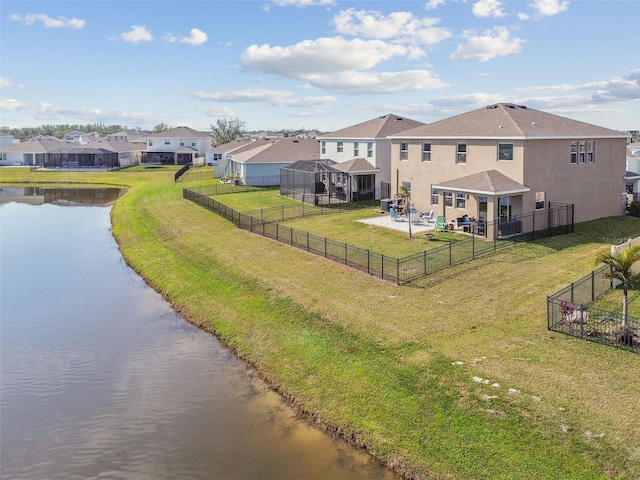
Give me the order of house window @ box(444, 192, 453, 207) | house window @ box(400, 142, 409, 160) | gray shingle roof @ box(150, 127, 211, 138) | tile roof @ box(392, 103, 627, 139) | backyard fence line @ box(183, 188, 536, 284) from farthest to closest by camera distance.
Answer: gray shingle roof @ box(150, 127, 211, 138) → house window @ box(400, 142, 409, 160) → house window @ box(444, 192, 453, 207) → tile roof @ box(392, 103, 627, 139) → backyard fence line @ box(183, 188, 536, 284)

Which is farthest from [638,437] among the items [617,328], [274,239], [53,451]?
[274,239]

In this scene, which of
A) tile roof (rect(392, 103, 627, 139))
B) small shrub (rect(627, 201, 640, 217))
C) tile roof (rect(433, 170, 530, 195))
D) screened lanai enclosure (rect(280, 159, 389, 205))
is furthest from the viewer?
screened lanai enclosure (rect(280, 159, 389, 205))

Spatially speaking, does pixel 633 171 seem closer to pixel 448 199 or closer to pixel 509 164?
pixel 509 164

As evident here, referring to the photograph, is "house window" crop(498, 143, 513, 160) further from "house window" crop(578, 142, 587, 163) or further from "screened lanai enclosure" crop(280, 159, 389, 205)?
"screened lanai enclosure" crop(280, 159, 389, 205)

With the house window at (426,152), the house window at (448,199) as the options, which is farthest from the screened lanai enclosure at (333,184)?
the house window at (448,199)

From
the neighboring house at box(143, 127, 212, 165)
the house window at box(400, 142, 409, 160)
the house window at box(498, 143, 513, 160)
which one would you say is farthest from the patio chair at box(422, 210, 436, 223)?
the neighboring house at box(143, 127, 212, 165)

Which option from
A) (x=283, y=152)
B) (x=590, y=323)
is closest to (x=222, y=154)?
(x=283, y=152)
